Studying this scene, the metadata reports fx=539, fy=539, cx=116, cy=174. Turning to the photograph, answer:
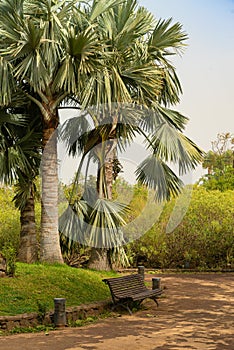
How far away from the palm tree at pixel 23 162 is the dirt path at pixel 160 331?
3678 millimetres

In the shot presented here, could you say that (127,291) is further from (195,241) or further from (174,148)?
(195,241)

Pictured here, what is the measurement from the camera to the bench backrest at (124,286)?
1018cm

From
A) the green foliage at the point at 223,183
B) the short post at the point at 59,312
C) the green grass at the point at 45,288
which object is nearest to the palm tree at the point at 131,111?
the green grass at the point at 45,288

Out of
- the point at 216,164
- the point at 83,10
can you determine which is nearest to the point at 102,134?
the point at 83,10

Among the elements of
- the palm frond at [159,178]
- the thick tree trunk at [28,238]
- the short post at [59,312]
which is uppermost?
the palm frond at [159,178]

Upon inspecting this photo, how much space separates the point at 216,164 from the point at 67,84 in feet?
88.3

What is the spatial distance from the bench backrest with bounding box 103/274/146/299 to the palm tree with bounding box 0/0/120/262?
2.20m

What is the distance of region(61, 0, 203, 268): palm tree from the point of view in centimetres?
1244

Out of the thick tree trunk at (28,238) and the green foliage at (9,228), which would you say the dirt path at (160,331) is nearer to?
the thick tree trunk at (28,238)

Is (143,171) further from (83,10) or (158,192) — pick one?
(83,10)

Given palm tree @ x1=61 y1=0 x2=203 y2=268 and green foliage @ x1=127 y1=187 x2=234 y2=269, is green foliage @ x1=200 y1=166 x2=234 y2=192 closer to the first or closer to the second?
green foliage @ x1=127 y1=187 x2=234 y2=269

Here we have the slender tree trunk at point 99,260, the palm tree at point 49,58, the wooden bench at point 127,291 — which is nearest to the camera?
the wooden bench at point 127,291

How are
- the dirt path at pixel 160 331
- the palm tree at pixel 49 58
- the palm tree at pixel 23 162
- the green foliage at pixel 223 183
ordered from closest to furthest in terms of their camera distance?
the dirt path at pixel 160 331, the palm tree at pixel 49 58, the palm tree at pixel 23 162, the green foliage at pixel 223 183

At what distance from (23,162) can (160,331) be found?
5.59 meters
